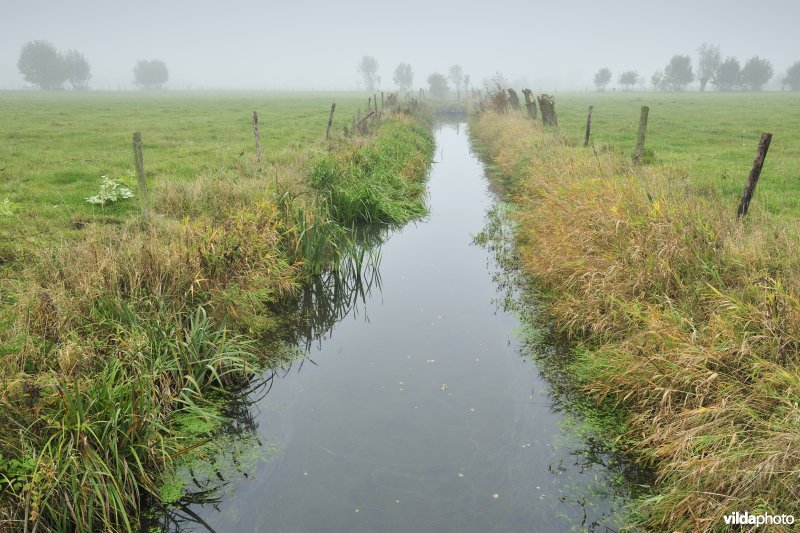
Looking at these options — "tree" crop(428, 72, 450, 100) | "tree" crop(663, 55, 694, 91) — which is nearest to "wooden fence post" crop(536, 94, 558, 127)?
"tree" crop(428, 72, 450, 100)

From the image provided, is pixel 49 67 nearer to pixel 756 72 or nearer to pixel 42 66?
pixel 42 66

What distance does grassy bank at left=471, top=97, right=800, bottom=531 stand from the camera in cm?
402

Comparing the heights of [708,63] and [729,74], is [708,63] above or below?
above

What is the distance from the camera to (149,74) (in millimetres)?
169000

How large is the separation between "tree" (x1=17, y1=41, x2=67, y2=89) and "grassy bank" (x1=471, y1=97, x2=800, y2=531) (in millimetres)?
147783

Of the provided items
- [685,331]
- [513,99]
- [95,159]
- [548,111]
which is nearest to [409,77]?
[513,99]

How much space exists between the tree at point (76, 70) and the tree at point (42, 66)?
2300 mm

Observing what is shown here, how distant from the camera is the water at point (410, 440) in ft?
15.0

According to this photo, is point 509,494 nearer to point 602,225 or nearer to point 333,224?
point 602,225

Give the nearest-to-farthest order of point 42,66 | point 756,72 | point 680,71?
point 756,72, point 680,71, point 42,66

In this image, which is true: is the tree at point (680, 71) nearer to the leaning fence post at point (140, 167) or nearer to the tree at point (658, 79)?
the tree at point (658, 79)

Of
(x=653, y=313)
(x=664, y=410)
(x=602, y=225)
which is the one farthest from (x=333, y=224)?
(x=664, y=410)

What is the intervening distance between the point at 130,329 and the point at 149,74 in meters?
191

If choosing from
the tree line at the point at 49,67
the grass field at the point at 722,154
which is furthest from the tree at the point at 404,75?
the grass field at the point at 722,154
